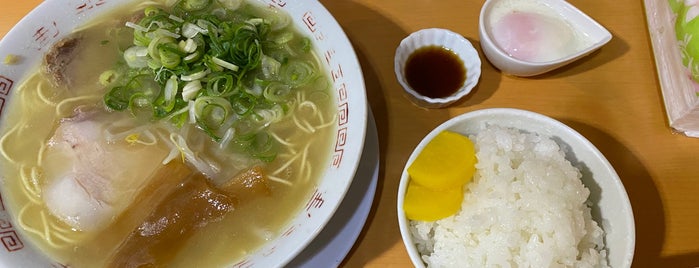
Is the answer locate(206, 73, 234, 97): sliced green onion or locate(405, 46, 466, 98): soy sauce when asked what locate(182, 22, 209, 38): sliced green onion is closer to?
locate(206, 73, 234, 97): sliced green onion

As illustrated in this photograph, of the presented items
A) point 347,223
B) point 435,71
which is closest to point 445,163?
point 347,223

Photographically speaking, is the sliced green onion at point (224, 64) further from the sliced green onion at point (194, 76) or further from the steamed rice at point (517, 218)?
the steamed rice at point (517, 218)

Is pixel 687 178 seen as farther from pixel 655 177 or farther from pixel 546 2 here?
pixel 546 2

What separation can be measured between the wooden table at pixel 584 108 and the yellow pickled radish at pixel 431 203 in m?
0.28

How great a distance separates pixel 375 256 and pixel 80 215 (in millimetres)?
987

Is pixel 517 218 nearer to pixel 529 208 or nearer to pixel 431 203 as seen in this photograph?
pixel 529 208

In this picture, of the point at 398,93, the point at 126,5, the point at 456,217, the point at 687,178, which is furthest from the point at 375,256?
the point at 126,5

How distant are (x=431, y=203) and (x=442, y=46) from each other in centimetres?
81

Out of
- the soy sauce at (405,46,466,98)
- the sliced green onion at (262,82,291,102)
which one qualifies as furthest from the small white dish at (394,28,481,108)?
the sliced green onion at (262,82,291,102)

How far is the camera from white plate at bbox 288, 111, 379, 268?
1.81 meters

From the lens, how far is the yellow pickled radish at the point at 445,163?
5.42 feet

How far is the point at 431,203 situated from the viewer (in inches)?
65.8

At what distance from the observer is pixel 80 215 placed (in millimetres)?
1731

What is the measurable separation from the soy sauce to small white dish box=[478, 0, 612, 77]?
5.5 inches
